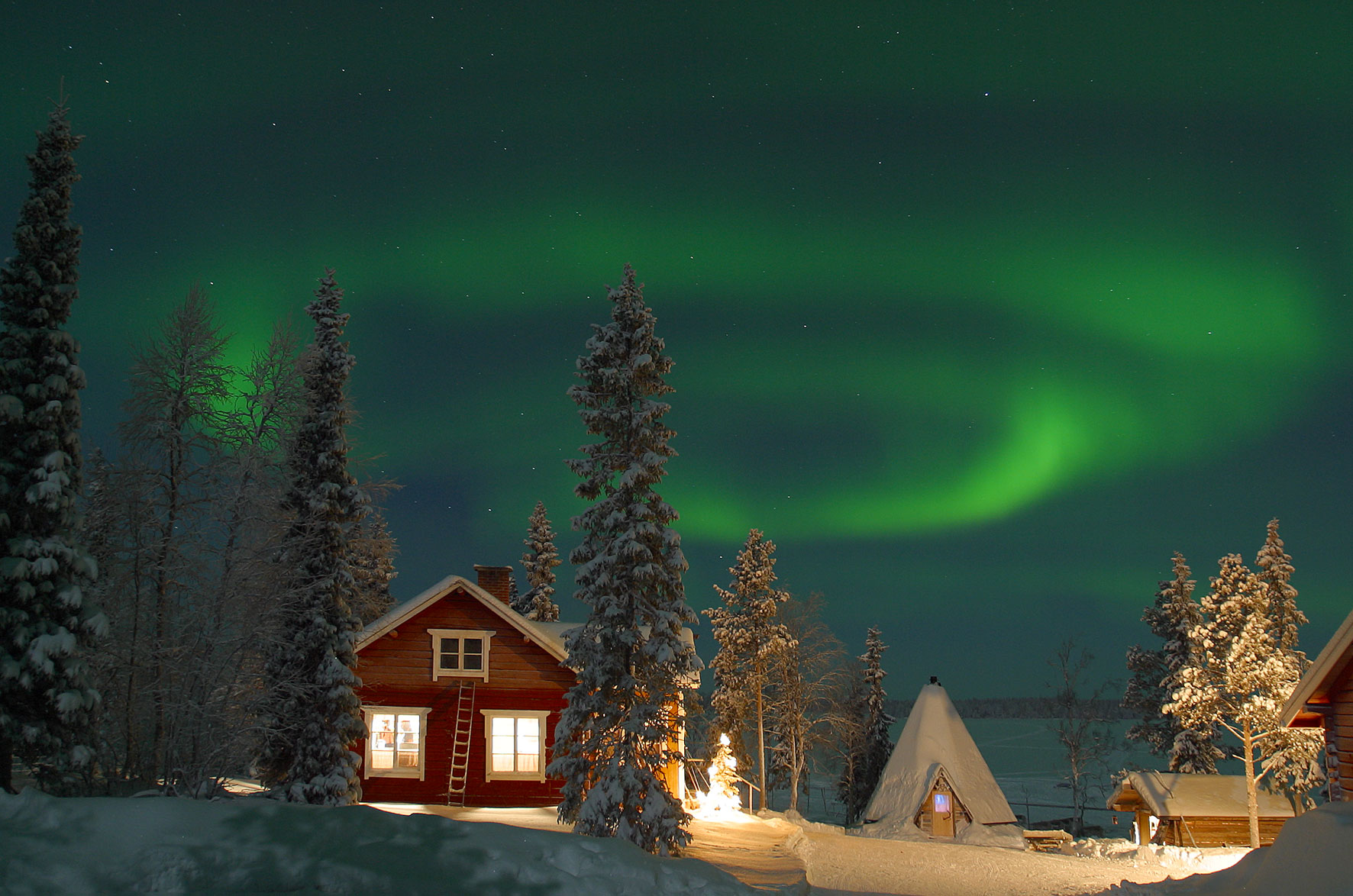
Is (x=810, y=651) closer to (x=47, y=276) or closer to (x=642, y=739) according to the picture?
(x=642, y=739)

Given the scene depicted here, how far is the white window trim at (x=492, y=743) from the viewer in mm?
27844

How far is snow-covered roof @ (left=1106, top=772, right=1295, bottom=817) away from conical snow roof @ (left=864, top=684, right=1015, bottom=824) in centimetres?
611

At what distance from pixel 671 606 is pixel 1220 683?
29543 millimetres

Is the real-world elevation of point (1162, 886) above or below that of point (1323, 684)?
below

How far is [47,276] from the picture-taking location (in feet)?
58.7

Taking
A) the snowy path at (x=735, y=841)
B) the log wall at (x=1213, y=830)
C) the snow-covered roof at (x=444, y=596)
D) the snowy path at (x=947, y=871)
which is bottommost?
the log wall at (x=1213, y=830)

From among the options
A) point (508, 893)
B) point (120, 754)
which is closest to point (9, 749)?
point (120, 754)

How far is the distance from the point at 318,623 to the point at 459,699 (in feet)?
19.4

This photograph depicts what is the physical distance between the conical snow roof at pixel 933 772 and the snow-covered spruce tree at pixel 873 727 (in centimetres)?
1341

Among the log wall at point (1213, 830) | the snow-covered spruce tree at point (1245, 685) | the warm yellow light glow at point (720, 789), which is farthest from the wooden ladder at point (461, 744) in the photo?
the log wall at point (1213, 830)

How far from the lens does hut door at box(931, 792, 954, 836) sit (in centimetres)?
3916

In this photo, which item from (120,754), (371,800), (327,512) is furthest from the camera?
(371,800)

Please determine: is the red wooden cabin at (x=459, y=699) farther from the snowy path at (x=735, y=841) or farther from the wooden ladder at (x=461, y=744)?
the snowy path at (x=735, y=841)

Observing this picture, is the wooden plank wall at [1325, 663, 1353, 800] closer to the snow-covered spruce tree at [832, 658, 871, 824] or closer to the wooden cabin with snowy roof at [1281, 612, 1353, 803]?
the wooden cabin with snowy roof at [1281, 612, 1353, 803]
